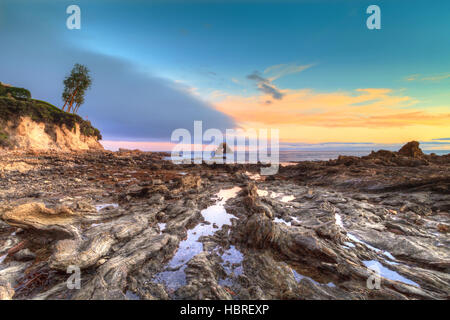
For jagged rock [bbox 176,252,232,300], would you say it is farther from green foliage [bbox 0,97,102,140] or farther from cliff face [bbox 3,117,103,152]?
green foliage [bbox 0,97,102,140]

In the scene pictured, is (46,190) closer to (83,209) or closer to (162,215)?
(83,209)

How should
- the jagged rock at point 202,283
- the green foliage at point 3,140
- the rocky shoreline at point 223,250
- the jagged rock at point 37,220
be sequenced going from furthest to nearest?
the green foliage at point 3,140 < the jagged rock at point 37,220 < the rocky shoreline at point 223,250 < the jagged rock at point 202,283

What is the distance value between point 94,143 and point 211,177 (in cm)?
6101

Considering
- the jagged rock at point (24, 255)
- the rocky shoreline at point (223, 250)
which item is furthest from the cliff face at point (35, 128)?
the jagged rock at point (24, 255)

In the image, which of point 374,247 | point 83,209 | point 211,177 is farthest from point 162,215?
point 211,177

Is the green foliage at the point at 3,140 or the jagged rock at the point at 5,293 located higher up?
the green foliage at the point at 3,140

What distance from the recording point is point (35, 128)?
3856 centimetres

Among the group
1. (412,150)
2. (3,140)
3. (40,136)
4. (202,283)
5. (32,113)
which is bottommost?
(202,283)

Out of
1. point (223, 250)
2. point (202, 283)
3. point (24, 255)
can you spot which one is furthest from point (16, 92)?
point (202, 283)

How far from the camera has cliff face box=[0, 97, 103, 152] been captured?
3428 cm

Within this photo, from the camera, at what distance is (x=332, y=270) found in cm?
555

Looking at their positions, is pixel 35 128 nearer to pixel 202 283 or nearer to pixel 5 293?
pixel 5 293

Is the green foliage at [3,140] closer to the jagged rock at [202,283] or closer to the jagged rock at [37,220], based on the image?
the jagged rock at [37,220]

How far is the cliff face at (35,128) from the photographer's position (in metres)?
34.3
